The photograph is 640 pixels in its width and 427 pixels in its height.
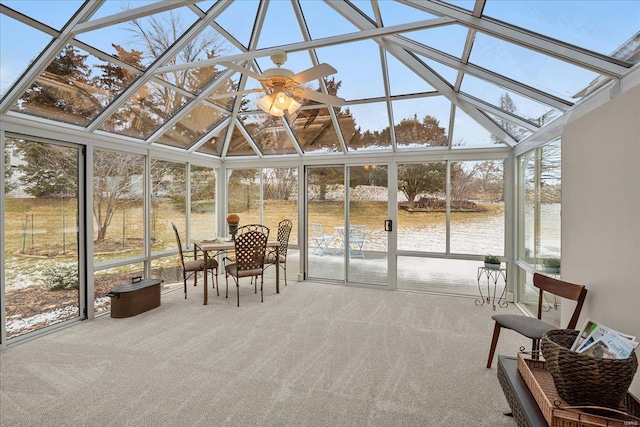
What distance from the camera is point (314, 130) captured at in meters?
5.82

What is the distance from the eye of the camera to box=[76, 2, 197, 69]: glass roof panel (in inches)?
126

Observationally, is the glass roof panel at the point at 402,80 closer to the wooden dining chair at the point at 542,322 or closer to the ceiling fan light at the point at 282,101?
the ceiling fan light at the point at 282,101

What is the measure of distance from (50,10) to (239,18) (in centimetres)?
171

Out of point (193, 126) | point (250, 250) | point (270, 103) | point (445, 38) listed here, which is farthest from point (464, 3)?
point (193, 126)

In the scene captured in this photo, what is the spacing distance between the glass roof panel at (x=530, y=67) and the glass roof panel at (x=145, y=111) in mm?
3706

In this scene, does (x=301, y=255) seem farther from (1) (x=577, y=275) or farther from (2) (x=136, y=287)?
(1) (x=577, y=275)

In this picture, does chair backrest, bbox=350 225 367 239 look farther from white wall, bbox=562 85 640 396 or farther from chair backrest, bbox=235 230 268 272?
white wall, bbox=562 85 640 396

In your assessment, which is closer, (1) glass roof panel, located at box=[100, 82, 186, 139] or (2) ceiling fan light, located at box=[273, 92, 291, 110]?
(2) ceiling fan light, located at box=[273, 92, 291, 110]

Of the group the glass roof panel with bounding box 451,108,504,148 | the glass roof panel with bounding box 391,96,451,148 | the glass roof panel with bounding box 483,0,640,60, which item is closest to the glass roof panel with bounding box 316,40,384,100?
the glass roof panel with bounding box 391,96,451,148

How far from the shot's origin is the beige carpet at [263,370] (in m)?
2.37

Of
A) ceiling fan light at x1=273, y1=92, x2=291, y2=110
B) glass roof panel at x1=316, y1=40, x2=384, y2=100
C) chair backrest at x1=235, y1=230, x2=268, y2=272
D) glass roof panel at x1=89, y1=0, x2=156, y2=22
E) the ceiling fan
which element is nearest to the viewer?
the ceiling fan

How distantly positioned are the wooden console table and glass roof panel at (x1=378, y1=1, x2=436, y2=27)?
9.56 feet

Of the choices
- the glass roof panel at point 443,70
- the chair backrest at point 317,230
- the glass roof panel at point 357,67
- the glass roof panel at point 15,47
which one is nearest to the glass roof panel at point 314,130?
the glass roof panel at point 357,67

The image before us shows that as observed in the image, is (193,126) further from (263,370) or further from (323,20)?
(263,370)
